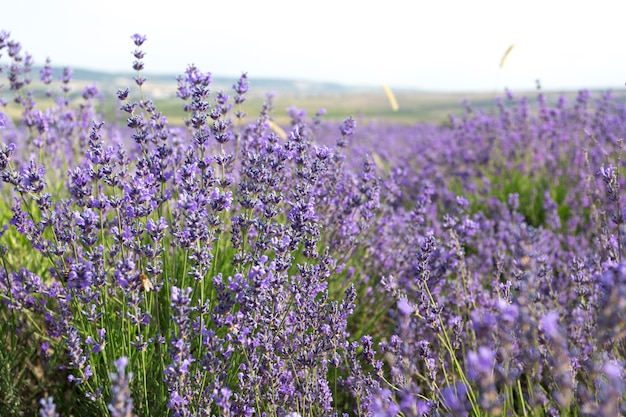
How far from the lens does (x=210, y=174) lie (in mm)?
2340

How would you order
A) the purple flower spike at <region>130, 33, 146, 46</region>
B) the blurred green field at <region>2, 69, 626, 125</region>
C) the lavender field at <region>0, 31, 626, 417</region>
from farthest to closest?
the blurred green field at <region>2, 69, 626, 125</region>
the purple flower spike at <region>130, 33, 146, 46</region>
the lavender field at <region>0, 31, 626, 417</region>

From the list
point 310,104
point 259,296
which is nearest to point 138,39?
point 259,296

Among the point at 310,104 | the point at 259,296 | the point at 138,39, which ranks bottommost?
the point at 310,104

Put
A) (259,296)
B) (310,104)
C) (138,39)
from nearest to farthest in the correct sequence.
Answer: (259,296) → (138,39) → (310,104)

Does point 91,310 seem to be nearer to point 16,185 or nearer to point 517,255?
point 16,185

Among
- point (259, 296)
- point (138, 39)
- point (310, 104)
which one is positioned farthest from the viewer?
point (310, 104)

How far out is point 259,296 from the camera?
6.59 feet

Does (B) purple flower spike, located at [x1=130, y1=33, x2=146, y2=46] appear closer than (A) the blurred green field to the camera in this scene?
Yes

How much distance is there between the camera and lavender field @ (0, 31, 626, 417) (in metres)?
1.88

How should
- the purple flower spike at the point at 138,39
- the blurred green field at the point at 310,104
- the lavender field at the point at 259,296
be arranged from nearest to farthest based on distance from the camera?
the lavender field at the point at 259,296, the purple flower spike at the point at 138,39, the blurred green field at the point at 310,104

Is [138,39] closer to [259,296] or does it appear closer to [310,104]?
[259,296]

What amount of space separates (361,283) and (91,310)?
2.33 meters

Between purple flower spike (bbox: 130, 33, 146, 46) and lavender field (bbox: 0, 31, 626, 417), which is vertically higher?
purple flower spike (bbox: 130, 33, 146, 46)

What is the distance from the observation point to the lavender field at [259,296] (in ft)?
6.15
